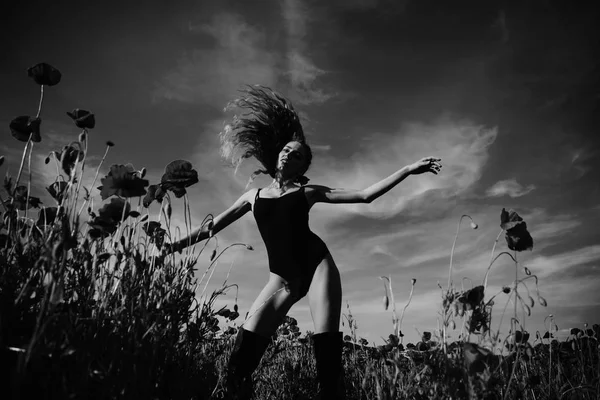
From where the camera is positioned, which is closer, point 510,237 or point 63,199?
point 63,199

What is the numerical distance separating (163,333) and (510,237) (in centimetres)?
165

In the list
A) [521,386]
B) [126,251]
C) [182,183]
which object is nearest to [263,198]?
[182,183]

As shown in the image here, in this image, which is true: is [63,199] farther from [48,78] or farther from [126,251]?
[48,78]

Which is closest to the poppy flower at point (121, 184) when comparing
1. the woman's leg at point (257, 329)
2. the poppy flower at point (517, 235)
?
the woman's leg at point (257, 329)

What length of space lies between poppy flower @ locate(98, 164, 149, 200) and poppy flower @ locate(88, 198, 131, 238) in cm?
6

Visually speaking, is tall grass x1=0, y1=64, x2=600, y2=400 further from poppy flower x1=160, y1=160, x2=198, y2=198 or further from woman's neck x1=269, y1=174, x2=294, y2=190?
woman's neck x1=269, y1=174, x2=294, y2=190

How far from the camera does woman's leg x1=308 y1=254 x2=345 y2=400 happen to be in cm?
279

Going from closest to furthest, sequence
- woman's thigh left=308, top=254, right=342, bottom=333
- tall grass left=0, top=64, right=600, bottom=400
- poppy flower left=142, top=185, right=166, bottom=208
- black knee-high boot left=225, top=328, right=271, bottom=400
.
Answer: tall grass left=0, top=64, right=600, bottom=400 < poppy flower left=142, top=185, right=166, bottom=208 < black knee-high boot left=225, top=328, right=271, bottom=400 < woman's thigh left=308, top=254, right=342, bottom=333

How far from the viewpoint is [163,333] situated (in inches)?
66.4

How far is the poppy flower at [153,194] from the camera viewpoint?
2.21 m

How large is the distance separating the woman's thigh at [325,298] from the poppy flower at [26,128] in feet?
6.36

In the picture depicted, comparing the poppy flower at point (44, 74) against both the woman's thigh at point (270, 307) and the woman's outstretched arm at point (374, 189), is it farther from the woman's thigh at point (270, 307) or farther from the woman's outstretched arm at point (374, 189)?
the woman's outstretched arm at point (374, 189)

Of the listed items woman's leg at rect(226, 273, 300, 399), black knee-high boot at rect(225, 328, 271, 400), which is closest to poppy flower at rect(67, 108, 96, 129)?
woman's leg at rect(226, 273, 300, 399)

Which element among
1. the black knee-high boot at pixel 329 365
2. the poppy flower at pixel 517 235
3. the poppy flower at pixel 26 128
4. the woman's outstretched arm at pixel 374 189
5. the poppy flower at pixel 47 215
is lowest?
the black knee-high boot at pixel 329 365
